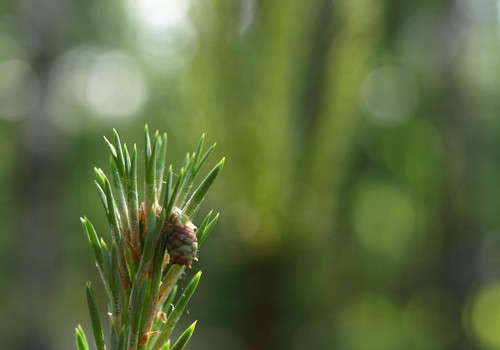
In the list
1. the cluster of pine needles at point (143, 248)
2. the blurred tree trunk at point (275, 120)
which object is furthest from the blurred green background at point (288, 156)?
the cluster of pine needles at point (143, 248)

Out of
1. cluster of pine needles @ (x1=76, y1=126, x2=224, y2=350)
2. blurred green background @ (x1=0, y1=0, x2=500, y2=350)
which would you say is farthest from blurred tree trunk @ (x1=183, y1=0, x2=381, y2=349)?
cluster of pine needles @ (x1=76, y1=126, x2=224, y2=350)

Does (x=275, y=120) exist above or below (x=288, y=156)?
above

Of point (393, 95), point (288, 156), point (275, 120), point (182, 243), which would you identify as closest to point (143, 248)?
point (182, 243)

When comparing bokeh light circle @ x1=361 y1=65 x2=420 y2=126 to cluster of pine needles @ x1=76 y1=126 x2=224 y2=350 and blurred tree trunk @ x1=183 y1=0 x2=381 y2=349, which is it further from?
cluster of pine needles @ x1=76 y1=126 x2=224 y2=350

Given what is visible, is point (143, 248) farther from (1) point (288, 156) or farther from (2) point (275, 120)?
(1) point (288, 156)

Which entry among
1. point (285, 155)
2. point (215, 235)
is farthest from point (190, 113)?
point (215, 235)
